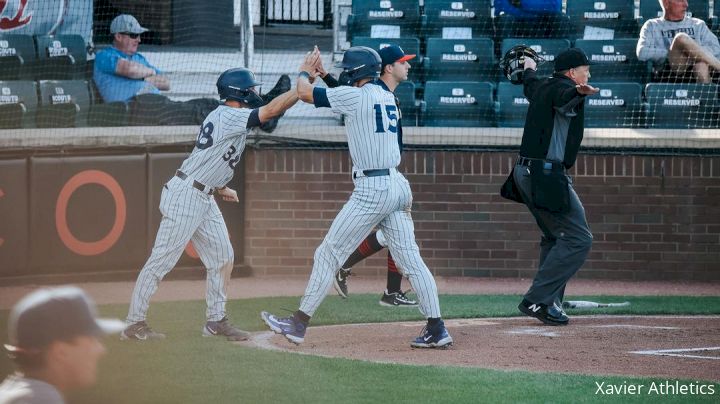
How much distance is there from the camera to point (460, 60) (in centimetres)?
1260

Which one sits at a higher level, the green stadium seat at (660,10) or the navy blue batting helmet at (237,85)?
the green stadium seat at (660,10)

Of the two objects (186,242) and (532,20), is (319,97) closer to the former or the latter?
(186,242)

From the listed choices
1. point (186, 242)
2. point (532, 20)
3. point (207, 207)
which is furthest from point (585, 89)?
point (532, 20)

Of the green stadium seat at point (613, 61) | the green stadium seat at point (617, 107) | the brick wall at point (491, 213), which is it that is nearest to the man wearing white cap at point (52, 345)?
the brick wall at point (491, 213)

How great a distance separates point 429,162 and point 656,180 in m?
2.07

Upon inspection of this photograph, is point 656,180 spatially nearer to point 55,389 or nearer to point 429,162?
point 429,162

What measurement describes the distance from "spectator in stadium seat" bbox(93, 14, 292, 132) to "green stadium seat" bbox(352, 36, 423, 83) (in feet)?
4.04

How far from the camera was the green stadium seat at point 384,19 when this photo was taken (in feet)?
42.5

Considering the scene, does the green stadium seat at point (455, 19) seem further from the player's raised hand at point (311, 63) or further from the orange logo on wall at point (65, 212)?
the player's raised hand at point (311, 63)

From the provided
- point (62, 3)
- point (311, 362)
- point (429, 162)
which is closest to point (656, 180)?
point (429, 162)

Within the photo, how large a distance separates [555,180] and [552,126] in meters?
0.38

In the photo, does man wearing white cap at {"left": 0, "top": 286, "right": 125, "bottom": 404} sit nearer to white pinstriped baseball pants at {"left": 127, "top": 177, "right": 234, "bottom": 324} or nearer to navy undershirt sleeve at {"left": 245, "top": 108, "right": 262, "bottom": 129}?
navy undershirt sleeve at {"left": 245, "top": 108, "right": 262, "bottom": 129}

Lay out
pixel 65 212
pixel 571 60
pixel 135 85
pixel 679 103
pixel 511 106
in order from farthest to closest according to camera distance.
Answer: pixel 511 106
pixel 679 103
pixel 135 85
pixel 65 212
pixel 571 60

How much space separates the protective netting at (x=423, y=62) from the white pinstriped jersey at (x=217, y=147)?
321cm
